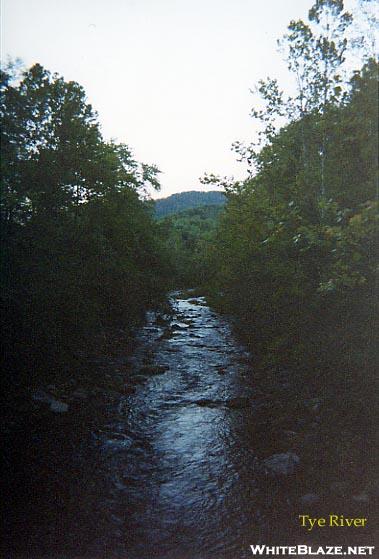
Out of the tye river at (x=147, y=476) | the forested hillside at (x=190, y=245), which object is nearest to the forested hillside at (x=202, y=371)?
the tye river at (x=147, y=476)

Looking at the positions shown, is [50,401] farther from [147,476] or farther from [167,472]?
[167,472]

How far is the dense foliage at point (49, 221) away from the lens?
805cm

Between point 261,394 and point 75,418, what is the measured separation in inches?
193

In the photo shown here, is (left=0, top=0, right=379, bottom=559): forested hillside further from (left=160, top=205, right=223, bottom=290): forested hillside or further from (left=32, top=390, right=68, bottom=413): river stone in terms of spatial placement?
(left=160, top=205, right=223, bottom=290): forested hillside

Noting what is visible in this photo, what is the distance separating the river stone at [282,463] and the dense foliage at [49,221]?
19.0 ft

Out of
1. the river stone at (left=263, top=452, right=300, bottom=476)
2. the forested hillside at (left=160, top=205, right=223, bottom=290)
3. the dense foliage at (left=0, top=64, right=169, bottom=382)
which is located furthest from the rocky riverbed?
the forested hillside at (left=160, top=205, right=223, bottom=290)

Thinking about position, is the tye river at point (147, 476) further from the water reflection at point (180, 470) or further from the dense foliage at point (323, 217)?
the dense foliage at point (323, 217)

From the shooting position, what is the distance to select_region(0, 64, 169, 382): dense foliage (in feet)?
26.4

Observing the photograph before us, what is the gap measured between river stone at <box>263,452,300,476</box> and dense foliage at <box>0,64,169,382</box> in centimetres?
579

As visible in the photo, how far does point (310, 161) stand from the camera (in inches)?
386

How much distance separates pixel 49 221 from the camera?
934 cm

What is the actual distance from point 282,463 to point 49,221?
754cm

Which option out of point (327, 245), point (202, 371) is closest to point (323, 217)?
point (327, 245)

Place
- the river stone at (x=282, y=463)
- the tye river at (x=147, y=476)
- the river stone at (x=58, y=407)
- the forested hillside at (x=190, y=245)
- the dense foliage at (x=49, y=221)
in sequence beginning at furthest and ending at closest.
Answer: the forested hillside at (x=190, y=245) → the river stone at (x=58, y=407) → the dense foliage at (x=49, y=221) → the river stone at (x=282, y=463) → the tye river at (x=147, y=476)
